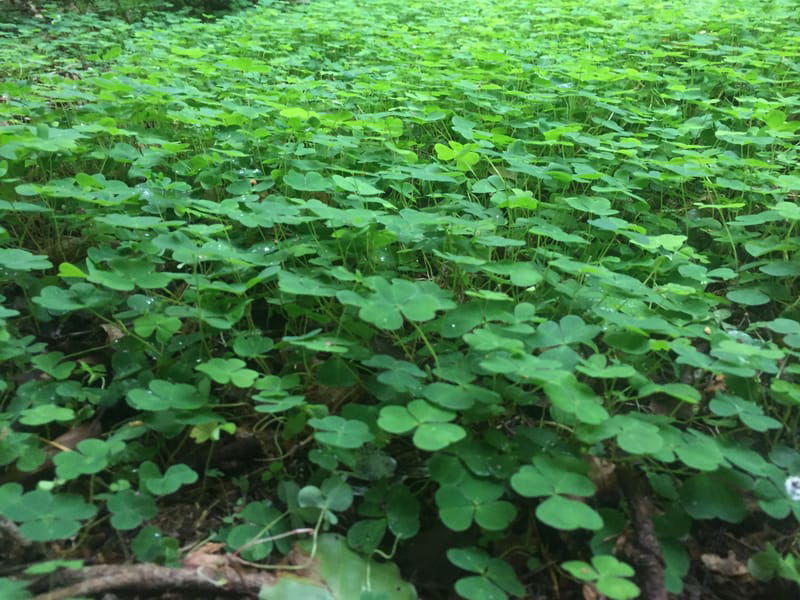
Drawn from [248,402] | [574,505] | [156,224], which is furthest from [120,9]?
[574,505]

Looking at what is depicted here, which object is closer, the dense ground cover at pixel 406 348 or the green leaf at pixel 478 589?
the green leaf at pixel 478 589

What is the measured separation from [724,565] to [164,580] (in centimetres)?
114

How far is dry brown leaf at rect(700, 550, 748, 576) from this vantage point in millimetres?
1300

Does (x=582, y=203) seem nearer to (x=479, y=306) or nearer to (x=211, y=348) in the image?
(x=479, y=306)

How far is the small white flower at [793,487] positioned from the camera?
1.29 metres

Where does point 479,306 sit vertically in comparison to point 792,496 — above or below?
above

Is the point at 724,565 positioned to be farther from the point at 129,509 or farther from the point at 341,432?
the point at 129,509

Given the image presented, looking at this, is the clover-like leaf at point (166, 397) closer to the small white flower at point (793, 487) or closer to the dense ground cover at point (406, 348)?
the dense ground cover at point (406, 348)

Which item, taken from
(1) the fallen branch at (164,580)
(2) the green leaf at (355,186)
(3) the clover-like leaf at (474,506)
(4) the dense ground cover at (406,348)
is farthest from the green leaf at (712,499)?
(2) the green leaf at (355,186)

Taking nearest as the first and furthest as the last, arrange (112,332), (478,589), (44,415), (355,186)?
(478,589) < (44,415) < (112,332) < (355,186)

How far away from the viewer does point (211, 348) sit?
1.73 metres

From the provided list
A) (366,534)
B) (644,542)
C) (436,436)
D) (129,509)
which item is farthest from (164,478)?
(644,542)

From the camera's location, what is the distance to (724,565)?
4.29ft

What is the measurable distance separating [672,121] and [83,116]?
2.78m
